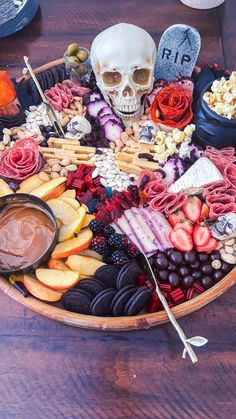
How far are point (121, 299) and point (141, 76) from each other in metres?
0.65

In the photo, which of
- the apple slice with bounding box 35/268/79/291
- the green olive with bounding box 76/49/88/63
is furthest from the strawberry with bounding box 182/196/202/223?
the green olive with bounding box 76/49/88/63

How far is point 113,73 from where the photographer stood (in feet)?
4.33

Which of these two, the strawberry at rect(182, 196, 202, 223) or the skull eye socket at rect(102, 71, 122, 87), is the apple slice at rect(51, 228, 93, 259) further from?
the skull eye socket at rect(102, 71, 122, 87)

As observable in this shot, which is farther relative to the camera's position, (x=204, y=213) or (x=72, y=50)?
(x=72, y=50)

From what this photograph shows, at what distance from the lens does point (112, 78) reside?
1.34 meters

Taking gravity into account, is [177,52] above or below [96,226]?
above

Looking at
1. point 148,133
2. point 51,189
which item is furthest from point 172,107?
point 51,189

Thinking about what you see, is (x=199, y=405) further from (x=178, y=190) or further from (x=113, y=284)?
(x=178, y=190)

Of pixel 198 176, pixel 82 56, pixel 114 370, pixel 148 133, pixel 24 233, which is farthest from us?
→ pixel 82 56

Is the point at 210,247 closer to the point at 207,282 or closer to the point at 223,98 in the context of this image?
the point at 207,282

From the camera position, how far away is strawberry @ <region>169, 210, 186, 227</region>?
120 centimetres

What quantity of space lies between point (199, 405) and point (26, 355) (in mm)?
397

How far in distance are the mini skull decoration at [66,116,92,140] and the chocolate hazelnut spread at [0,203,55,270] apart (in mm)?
307

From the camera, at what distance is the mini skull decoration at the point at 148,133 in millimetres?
1346
